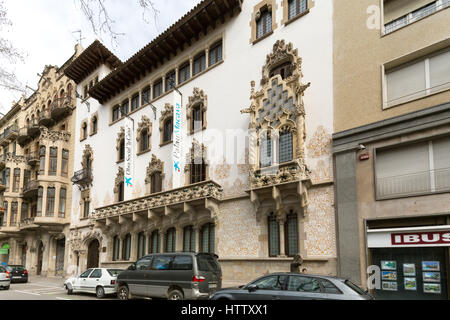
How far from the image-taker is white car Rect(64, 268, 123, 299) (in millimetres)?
16938

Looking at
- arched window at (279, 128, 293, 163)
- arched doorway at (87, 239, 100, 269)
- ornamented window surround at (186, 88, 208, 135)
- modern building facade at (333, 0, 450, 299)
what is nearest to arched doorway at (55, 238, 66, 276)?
arched doorway at (87, 239, 100, 269)

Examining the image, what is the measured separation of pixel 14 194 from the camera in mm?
41375

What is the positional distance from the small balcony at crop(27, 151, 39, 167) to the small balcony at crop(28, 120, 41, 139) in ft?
7.30

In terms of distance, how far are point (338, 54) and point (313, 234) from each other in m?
8.31

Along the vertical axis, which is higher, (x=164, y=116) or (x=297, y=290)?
(x=164, y=116)

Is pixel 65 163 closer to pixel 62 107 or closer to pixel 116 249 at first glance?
pixel 62 107

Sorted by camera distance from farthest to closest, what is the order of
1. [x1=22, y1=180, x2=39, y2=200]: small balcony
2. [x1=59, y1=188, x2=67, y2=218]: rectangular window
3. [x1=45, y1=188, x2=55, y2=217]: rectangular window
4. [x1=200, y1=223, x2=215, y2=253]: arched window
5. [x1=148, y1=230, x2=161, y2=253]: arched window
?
[x1=22, y1=180, x2=39, y2=200]: small balcony, [x1=59, y1=188, x2=67, y2=218]: rectangular window, [x1=45, y1=188, x2=55, y2=217]: rectangular window, [x1=148, y1=230, x2=161, y2=253]: arched window, [x1=200, y1=223, x2=215, y2=253]: arched window

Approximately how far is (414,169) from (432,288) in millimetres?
4198

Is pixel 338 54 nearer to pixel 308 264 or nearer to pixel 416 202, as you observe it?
pixel 416 202

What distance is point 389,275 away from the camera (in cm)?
1322

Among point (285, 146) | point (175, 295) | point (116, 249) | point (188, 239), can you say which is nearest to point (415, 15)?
point (285, 146)

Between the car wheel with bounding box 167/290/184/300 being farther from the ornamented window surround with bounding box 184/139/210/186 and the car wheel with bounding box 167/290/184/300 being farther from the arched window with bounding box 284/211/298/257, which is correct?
the ornamented window surround with bounding box 184/139/210/186
